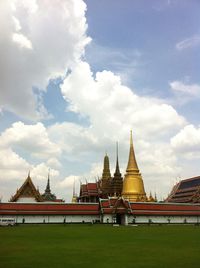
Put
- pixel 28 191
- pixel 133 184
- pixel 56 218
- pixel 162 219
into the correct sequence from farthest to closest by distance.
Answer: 1. pixel 133 184
2. pixel 28 191
3. pixel 162 219
4. pixel 56 218

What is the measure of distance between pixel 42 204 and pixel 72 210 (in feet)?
16.6

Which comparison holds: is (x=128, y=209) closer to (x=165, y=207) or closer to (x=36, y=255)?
(x=165, y=207)

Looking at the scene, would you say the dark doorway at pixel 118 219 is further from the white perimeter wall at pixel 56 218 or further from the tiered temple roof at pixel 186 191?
the tiered temple roof at pixel 186 191

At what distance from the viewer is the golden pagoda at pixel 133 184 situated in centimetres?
7469

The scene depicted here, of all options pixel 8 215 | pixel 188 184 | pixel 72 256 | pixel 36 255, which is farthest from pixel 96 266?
pixel 188 184

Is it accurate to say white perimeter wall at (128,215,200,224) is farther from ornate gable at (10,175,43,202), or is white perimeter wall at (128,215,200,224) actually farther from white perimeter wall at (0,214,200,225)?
ornate gable at (10,175,43,202)

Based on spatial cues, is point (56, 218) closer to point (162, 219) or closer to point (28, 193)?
point (28, 193)

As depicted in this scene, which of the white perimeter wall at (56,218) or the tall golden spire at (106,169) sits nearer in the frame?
the white perimeter wall at (56,218)

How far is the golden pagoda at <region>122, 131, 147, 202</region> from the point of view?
245ft

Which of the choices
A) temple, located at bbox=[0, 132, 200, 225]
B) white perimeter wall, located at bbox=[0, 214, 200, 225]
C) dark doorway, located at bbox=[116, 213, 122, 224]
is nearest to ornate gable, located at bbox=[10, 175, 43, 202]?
temple, located at bbox=[0, 132, 200, 225]

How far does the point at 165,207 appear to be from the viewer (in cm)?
5928

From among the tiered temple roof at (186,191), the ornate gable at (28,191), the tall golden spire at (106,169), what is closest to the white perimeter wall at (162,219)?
the tiered temple roof at (186,191)

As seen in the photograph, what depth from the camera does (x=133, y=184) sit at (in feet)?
250

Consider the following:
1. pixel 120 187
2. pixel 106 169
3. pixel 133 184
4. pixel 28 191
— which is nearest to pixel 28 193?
pixel 28 191
